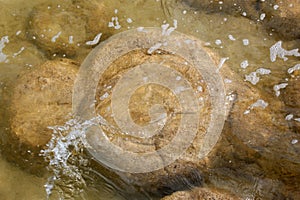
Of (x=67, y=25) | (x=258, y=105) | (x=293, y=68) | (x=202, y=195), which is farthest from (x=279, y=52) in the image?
(x=67, y=25)

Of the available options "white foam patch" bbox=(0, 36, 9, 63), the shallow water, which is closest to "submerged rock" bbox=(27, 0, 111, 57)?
the shallow water

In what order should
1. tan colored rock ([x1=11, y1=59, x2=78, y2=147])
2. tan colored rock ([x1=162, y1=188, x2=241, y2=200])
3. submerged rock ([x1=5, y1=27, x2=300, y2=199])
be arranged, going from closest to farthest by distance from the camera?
1. tan colored rock ([x1=162, y1=188, x2=241, y2=200])
2. submerged rock ([x1=5, y1=27, x2=300, y2=199])
3. tan colored rock ([x1=11, y1=59, x2=78, y2=147])

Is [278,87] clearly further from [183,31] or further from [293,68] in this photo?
[183,31]

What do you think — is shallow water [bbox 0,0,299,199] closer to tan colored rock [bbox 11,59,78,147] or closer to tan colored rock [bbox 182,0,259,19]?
tan colored rock [bbox 182,0,259,19]

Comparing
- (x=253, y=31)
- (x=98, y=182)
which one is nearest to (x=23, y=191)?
(x=98, y=182)

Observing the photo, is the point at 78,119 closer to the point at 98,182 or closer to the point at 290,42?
the point at 98,182

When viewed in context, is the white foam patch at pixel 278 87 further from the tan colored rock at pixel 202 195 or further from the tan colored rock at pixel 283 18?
the tan colored rock at pixel 202 195
